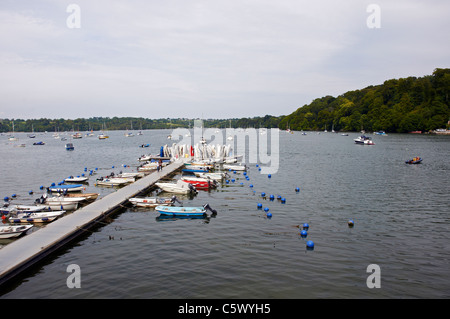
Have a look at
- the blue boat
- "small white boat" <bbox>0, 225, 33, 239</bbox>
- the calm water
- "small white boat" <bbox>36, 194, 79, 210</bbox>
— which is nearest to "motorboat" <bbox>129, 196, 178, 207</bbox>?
the calm water

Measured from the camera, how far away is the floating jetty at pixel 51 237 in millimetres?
18812

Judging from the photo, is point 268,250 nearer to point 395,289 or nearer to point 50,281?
point 395,289

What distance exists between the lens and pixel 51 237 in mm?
23125

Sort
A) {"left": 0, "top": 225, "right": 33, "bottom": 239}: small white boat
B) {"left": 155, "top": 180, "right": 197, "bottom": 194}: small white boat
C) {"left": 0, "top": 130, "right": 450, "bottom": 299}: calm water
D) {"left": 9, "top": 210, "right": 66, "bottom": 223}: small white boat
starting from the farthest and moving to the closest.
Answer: {"left": 155, "top": 180, "right": 197, "bottom": 194}: small white boat
{"left": 9, "top": 210, "right": 66, "bottom": 223}: small white boat
{"left": 0, "top": 225, "right": 33, "bottom": 239}: small white boat
{"left": 0, "top": 130, "right": 450, "bottom": 299}: calm water

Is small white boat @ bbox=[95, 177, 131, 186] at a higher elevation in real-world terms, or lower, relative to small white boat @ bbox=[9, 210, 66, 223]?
higher

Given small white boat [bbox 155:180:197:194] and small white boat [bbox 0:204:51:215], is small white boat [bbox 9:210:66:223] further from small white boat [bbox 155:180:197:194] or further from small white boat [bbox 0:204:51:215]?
small white boat [bbox 155:180:197:194]

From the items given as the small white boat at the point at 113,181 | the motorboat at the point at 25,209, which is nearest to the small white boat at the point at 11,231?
the motorboat at the point at 25,209

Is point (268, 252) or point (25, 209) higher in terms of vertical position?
point (25, 209)

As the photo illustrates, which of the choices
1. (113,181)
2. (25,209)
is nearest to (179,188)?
(113,181)

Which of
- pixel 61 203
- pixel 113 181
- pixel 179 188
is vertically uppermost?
pixel 113 181

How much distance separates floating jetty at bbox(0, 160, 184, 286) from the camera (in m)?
18.8

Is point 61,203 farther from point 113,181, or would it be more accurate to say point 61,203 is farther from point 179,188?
point 113,181

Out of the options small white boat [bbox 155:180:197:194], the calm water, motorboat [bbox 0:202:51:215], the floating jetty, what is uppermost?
small white boat [bbox 155:180:197:194]
